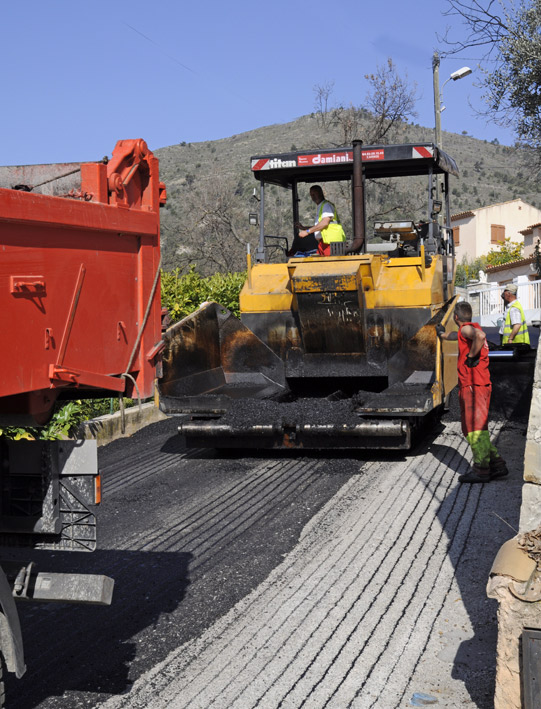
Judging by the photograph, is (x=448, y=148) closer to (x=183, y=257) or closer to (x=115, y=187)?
(x=183, y=257)

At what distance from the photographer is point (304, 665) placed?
13.4 feet

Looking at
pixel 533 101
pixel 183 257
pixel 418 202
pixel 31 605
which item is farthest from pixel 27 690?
pixel 183 257

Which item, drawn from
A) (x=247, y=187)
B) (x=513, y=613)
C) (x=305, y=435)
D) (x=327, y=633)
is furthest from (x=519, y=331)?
(x=247, y=187)

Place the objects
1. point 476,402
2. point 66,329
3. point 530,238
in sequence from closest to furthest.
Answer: point 66,329
point 476,402
point 530,238

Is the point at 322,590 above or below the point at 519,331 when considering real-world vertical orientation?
below

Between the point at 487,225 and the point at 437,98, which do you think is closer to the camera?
the point at 437,98

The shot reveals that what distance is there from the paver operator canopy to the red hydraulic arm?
17.7 ft

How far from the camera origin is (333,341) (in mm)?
9070

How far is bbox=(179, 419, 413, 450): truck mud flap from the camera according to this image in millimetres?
8062

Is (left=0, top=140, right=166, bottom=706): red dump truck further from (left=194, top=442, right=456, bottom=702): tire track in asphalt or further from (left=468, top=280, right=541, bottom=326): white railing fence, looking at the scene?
(left=468, top=280, right=541, bottom=326): white railing fence

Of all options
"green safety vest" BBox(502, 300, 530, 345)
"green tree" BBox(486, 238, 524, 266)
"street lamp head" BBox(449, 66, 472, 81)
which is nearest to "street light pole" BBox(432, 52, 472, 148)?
"street lamp head" BBox(449, 66, 472, 81)

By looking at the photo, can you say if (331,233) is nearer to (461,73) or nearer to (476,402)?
(476,402)

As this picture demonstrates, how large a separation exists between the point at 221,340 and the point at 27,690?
6060 mm

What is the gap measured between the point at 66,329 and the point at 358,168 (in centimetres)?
618
